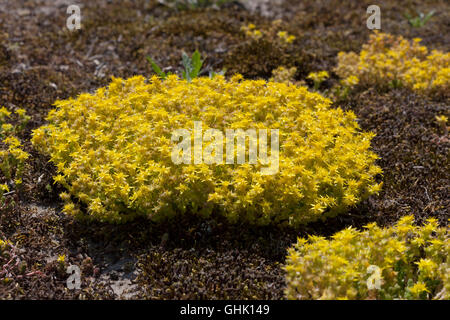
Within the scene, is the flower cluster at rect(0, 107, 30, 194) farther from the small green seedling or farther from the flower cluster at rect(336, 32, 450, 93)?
the small green seedling

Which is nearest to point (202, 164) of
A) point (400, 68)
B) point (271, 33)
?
point (400, 68)

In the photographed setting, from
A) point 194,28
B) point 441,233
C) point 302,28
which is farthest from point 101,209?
point 302,28

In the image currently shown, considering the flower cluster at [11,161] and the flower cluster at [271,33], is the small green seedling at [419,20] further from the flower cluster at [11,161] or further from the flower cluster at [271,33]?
the flower cluster at [11,161]

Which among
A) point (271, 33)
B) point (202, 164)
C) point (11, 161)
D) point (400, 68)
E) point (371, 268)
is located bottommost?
point (371, 268)

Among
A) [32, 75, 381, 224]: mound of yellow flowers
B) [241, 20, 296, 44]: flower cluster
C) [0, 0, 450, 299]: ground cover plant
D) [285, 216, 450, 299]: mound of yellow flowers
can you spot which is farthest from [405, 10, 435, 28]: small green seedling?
[285, 216, 450, 299]: mound of yellow flowers

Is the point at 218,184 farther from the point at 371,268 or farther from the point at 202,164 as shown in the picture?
the point at 371,268

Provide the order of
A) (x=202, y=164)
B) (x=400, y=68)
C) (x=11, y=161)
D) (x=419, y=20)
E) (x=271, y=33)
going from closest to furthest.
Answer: (x=202, y=164) → (x=11, y=161) → (x=400, y=68) → (x=271, y=33) → (x=419, y=20)
